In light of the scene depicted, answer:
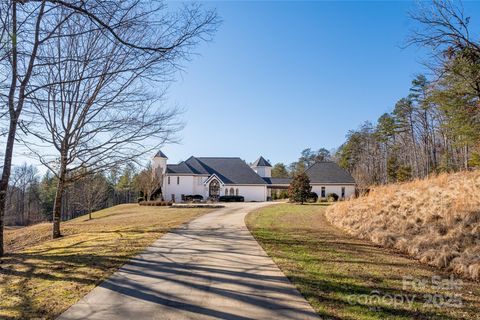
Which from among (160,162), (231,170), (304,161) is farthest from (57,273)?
(304,161)

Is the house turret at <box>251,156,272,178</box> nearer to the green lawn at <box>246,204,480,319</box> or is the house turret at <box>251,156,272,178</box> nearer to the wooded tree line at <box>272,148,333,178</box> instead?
the wooded tree line at <box>272,148,333,178</box>

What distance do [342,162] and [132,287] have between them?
55739mm

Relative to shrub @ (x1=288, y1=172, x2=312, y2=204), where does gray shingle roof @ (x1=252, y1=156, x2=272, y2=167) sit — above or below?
above

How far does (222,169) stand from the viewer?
138 ft

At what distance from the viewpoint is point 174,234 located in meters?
11.1

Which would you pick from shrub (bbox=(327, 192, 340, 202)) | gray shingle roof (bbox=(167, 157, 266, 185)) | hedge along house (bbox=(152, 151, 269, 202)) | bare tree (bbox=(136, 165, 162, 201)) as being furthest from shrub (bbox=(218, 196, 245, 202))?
shrub (bbox=(327, 192, 340, 202))

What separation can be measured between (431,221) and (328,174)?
31523 mm

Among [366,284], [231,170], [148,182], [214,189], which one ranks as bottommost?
[366,284]

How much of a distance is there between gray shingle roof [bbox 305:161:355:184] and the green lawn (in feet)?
103

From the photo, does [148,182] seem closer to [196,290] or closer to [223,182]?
[223,182]

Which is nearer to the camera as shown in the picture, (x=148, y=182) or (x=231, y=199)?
(x=148, y=182)

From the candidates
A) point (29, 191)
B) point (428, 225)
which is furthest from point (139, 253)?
point (29, 191)

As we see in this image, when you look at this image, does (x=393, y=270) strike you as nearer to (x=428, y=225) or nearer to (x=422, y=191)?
(x=428, y=225)

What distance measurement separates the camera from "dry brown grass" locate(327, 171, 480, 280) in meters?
7.00
